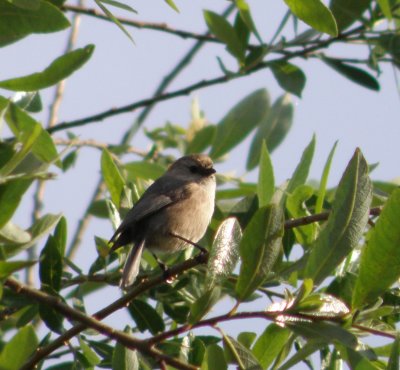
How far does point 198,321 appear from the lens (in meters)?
2.39

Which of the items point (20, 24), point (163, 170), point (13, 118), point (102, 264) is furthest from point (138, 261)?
point (20, 24)

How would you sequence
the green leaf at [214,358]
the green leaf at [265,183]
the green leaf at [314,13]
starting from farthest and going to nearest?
the green leaf at [265,183] < the green leaf at [314,13] < the green leaf at [214,358]

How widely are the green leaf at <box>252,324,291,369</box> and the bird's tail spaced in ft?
2.34

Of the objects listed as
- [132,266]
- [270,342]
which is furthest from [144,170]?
[270,342]

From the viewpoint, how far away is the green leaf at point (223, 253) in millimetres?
2469

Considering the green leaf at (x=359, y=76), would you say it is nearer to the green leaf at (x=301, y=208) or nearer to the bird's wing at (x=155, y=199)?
the bird's wing at (x=155, y=199)

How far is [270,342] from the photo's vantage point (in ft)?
8.57

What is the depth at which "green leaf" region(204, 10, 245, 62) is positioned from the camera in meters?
4.05

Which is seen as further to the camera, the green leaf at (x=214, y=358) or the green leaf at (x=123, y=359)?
the green leaf at (x=123, y=359)

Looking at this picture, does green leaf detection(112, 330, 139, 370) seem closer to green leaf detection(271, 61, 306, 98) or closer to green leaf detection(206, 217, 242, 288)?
green leaf detection(206, 217, 242, 288)

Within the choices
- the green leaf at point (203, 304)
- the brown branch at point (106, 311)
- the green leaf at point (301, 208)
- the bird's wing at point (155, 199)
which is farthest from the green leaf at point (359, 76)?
the green leaf at point (203, 304)

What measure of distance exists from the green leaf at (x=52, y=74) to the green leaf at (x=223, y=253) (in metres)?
0.68

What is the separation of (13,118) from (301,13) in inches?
35.2

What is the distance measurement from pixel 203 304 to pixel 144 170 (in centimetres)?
198
